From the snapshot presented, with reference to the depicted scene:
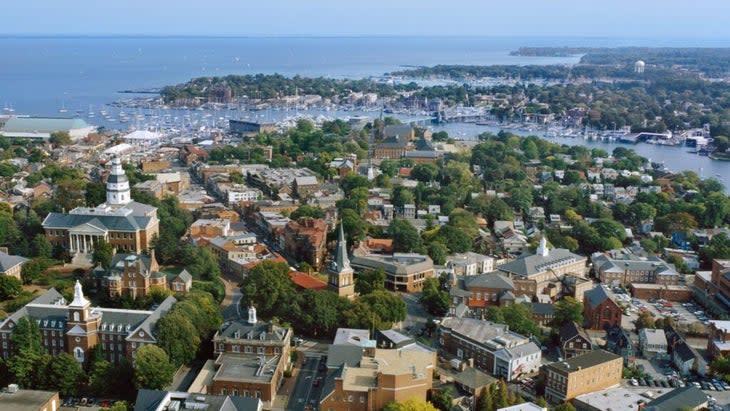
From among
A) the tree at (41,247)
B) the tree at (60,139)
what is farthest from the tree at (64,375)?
the tree at (60,139)

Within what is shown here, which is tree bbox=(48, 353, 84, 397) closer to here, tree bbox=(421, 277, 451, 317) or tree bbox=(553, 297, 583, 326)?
tree bbox=(421, 277, 451, 317)

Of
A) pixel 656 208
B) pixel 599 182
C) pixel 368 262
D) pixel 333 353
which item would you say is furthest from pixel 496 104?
pixel 333 353

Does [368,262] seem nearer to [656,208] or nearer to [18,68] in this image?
[656,208]

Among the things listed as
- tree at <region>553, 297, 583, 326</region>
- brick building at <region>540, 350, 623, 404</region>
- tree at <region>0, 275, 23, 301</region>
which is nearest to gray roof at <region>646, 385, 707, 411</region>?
brick building at <region>540, 350, 623, 404</region>

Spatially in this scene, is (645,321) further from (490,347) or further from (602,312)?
(490,347)

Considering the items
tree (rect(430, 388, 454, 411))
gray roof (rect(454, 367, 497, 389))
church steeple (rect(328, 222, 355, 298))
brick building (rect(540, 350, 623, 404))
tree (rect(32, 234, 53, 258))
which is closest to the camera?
tree (rect(430, 388, 454, 411))

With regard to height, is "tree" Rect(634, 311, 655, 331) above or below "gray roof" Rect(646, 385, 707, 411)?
below
